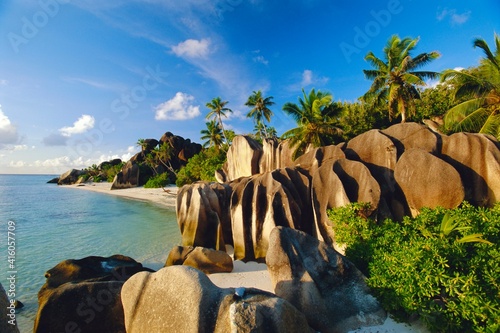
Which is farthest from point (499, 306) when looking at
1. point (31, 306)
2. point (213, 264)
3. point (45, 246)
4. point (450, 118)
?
point (45, 246)

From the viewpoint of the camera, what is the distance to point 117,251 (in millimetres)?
12523

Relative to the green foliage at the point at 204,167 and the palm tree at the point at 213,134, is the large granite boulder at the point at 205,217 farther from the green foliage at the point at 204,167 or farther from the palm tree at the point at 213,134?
the palm tree at the point at 213,134

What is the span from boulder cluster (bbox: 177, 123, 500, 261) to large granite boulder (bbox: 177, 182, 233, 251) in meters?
0.05

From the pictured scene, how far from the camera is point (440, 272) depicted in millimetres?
4059

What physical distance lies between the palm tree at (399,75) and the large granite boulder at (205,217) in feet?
51.4

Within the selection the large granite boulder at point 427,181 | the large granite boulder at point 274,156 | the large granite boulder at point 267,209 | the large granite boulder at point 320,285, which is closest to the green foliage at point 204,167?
the large granite boulder at point 274,156

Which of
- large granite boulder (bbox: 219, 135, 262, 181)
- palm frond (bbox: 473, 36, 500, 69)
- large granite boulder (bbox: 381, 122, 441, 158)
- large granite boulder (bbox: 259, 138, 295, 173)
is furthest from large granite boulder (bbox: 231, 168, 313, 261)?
palm frond (bbox: 473, 36, 500, 69)

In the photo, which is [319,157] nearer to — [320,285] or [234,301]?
[320,285]

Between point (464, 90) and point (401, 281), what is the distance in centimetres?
1520

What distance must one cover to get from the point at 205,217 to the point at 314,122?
11710 mm

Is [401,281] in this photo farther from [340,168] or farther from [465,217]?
[340,168]

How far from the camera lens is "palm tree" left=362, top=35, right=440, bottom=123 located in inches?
698

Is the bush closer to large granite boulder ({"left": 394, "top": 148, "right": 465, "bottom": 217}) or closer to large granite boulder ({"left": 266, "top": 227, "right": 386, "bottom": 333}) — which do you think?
large granite boulder ({"left": 266, "top": 227, "right": 386, "bottom": 333})

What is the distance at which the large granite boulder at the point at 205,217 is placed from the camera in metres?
11.0
